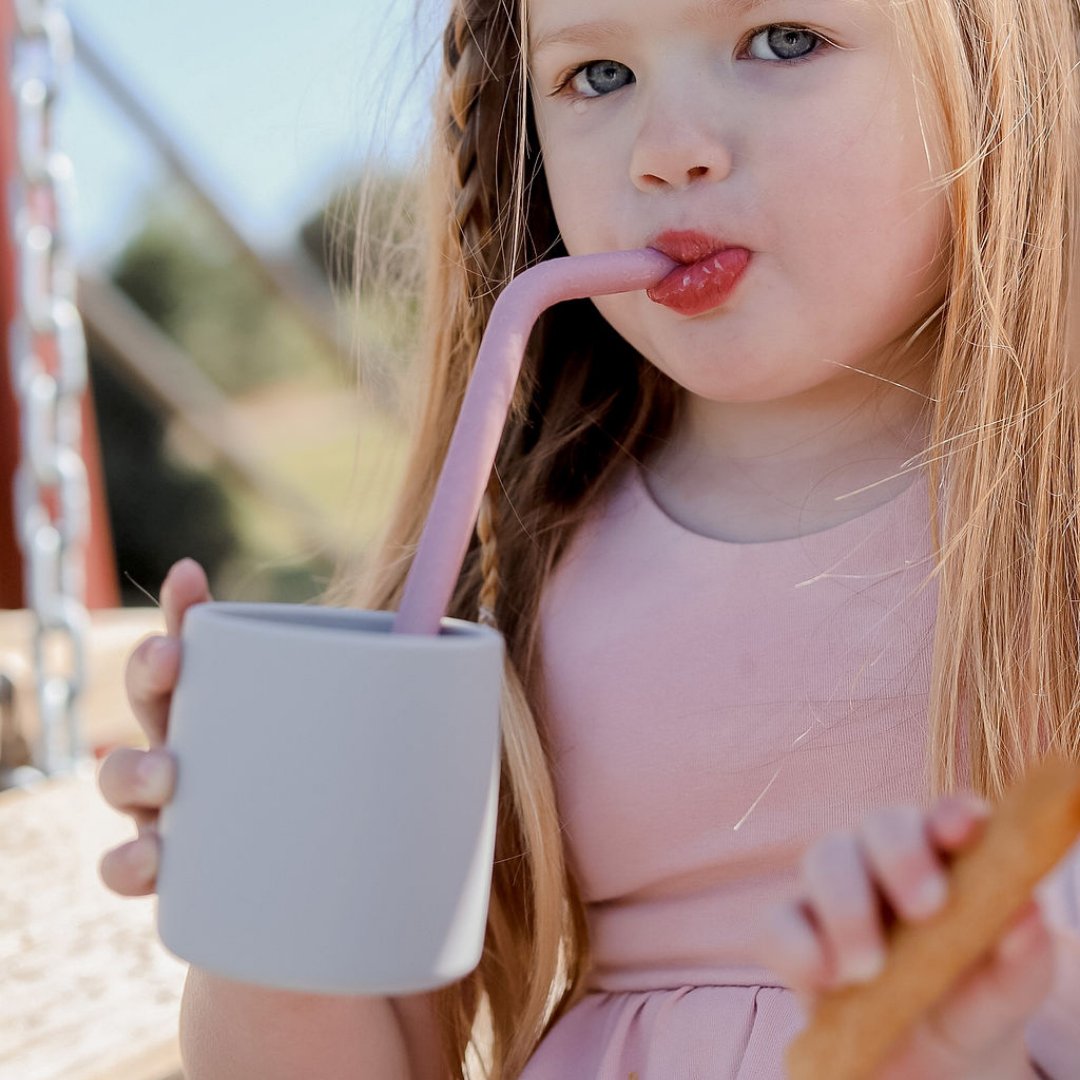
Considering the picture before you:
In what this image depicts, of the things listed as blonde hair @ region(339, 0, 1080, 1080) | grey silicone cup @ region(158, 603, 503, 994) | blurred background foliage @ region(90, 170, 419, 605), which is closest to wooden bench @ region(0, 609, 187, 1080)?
blonde hair @ region(339, 0, 1080, 1080)

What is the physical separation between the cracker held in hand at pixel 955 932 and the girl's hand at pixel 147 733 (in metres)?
0.27

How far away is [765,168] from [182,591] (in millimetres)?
352

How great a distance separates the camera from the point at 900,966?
471 millimetres

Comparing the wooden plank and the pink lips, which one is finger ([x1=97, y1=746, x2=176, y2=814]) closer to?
the wooden plank

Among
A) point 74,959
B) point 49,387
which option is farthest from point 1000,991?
point 49,387

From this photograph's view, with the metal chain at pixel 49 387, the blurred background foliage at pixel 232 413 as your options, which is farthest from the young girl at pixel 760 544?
the blurred background foliage at pixel 232 413

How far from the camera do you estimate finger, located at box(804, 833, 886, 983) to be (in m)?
0.48

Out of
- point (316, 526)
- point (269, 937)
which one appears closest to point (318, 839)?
point (269, 937)

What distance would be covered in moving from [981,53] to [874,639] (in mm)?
320

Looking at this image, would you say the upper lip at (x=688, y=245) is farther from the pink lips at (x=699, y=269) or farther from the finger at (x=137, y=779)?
the finger at (x=137, y=779)

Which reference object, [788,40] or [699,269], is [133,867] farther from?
[788,40]

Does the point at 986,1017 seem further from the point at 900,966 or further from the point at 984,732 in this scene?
the point at 984,732

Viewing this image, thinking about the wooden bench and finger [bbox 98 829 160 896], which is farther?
the wooden bench

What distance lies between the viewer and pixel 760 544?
2.97 feet
